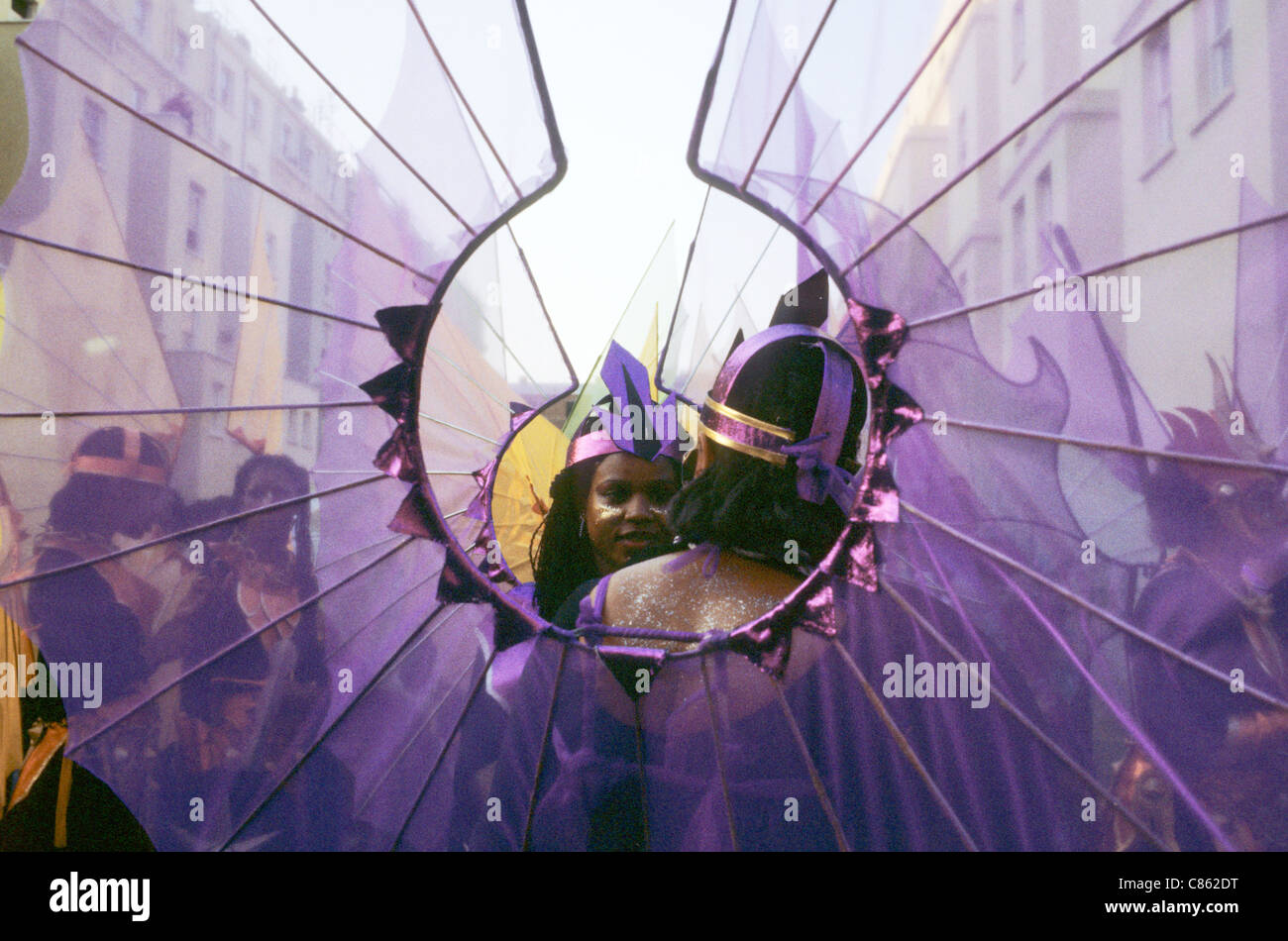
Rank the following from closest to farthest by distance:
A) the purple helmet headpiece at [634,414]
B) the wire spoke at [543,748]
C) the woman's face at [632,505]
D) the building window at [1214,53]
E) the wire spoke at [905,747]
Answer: the building window at [1214,53], the wire spoke at [905,747], the wire spoke at [543,748], the purple helmet headpiece at [634,414], the woman's face at [632,505]

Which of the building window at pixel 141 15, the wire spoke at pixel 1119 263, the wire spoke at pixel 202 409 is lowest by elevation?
the wire spoke at pixel 202 409

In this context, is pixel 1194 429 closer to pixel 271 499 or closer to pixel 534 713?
pixel 534 713

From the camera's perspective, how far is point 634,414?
142 centimetres

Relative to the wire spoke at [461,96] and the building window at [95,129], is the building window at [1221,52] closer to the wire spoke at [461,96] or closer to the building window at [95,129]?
the wire spoke at [461,96]

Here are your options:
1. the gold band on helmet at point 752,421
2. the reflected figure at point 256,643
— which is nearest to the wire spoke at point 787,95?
the gold band on helmet at point 752,421

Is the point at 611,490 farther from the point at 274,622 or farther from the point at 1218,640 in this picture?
the point at 1218,640

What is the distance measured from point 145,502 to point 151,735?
1.06 ft

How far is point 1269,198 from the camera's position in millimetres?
779

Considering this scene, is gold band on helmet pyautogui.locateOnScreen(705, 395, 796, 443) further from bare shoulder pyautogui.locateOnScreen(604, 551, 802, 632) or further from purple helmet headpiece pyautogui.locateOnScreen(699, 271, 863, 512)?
bare shoulder pyautogui.locateOnScreen(604, 551, 802, 632)

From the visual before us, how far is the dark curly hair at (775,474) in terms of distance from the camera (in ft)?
3.19

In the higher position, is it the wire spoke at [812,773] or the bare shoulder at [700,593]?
the bare shoulder at [700,593]

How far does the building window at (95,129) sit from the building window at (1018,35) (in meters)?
1.14

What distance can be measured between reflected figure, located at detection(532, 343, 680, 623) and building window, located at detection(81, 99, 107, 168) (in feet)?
2.55
